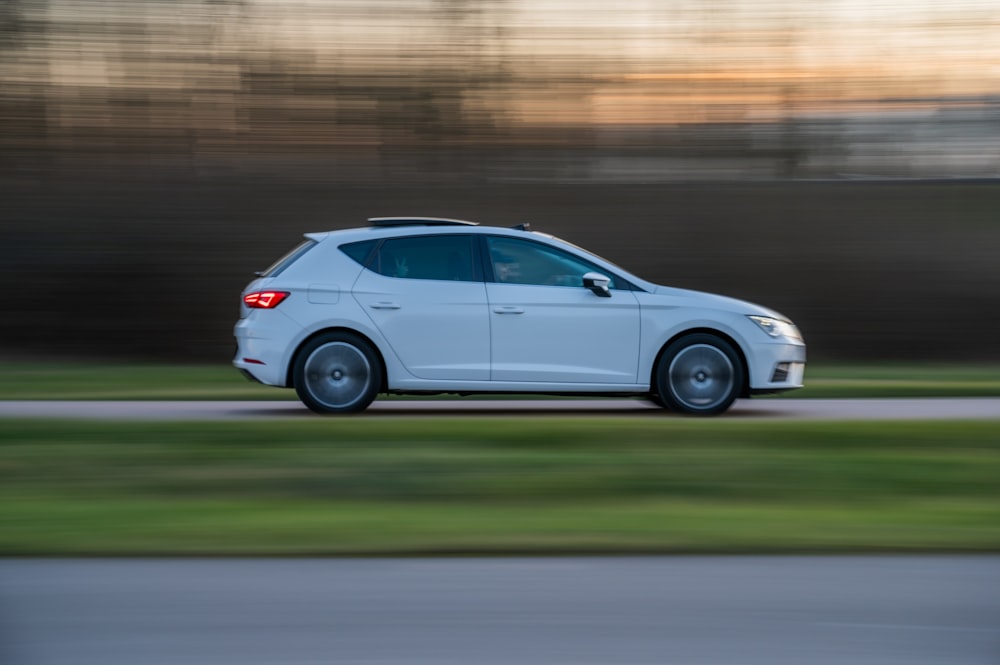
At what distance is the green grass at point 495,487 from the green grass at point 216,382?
416 cm

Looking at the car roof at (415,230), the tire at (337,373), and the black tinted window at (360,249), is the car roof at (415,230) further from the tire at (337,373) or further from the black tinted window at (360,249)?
the tire at (337,373)

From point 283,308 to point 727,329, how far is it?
139 inches

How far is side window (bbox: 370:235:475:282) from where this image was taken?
10531mm

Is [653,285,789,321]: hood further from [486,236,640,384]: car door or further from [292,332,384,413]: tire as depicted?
[292,332,384,413]: tire

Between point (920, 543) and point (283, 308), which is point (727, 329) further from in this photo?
point (920, 543)

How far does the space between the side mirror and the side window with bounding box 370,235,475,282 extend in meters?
0.92

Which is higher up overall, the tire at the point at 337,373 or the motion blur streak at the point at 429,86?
the motion blur streak at the point at 429,86

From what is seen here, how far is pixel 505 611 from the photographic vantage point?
14.9 feet

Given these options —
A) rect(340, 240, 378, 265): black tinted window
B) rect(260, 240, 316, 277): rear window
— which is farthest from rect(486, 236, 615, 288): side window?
rect(260, 240, 316, 277): rear window

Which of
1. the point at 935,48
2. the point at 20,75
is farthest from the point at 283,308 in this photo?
the point at 935,48

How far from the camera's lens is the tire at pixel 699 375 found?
10438mm

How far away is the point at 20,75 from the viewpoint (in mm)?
20453

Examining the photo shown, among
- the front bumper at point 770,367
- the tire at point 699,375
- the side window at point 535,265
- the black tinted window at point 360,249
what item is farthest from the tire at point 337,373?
the front bumper at point 770,367

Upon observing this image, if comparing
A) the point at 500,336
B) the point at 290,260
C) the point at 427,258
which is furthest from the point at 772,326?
the point at 290,260
